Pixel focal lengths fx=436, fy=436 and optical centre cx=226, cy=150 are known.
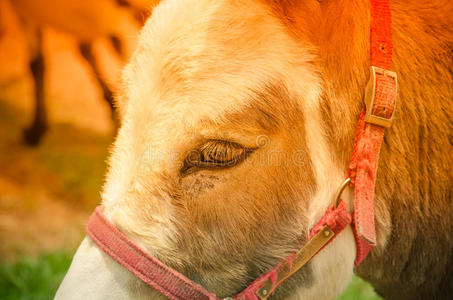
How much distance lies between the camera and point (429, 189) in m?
1.65

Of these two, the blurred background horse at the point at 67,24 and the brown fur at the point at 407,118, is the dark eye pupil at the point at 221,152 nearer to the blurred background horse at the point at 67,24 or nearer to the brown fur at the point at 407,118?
the brown fur at the point at 407,118

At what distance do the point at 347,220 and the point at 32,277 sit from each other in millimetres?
2878

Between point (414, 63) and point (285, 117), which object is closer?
point (285, 117)

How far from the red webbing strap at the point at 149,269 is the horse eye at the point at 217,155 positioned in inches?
12.1

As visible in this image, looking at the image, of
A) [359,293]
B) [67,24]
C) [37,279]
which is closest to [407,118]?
[359,293]

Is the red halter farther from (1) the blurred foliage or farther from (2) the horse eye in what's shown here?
(1) the blurred foliage

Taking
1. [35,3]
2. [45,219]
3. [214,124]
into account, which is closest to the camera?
[214,124]

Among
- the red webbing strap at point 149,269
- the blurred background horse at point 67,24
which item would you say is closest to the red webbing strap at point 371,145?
the red webbing strap at point 149,269

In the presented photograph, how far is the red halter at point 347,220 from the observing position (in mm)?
1421

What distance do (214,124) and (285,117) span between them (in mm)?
249

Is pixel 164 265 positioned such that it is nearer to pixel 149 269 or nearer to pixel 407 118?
pixel 149 269

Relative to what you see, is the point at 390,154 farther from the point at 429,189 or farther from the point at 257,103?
the point at 257,103

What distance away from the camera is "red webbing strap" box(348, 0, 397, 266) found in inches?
57.5

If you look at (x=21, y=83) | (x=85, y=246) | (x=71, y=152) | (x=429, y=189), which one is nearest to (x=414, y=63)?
(x=429, y=189)
